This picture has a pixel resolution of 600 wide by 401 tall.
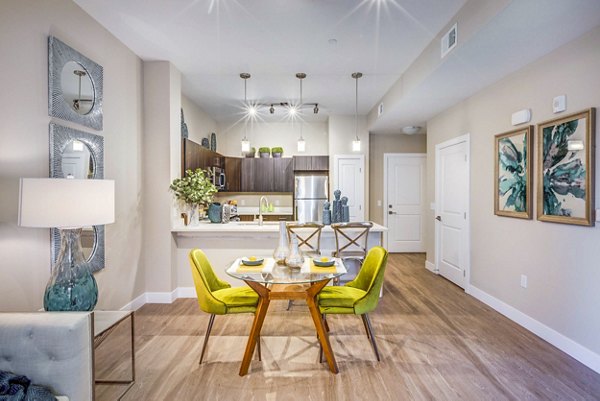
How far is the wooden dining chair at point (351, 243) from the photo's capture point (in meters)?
3.60

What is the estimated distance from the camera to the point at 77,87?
2689mm

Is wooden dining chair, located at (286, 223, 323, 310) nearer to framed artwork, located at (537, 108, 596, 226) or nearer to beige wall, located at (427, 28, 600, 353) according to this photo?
beige wall, located at (427, 28, 600, 353)

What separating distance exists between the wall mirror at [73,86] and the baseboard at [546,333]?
4316 millimetres

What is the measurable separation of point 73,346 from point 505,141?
399cm

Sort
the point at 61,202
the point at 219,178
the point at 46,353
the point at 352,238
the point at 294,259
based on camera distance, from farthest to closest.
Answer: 1. the point at 219,178
2. the point at 352,238
3. the point at 294,259
4. the point at 61,202
5. the point at 46,353


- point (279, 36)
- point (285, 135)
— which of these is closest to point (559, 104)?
point (279, 36)

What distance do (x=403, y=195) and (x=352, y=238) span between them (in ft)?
10.7

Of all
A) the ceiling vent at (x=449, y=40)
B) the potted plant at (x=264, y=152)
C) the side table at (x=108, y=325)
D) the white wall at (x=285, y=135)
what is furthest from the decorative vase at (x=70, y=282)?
the white wall at (x=285, y=135)

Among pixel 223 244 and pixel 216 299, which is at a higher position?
pixel 223 244

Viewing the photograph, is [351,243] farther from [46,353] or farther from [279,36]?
[46,353]

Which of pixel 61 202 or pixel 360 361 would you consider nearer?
pixel 61 202

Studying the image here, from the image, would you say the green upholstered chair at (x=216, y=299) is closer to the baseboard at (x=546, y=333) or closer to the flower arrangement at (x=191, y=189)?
the flower arrangement at (x=191, y=189)

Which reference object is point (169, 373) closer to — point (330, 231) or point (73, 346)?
point (73, 346)

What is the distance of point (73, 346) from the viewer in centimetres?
150
